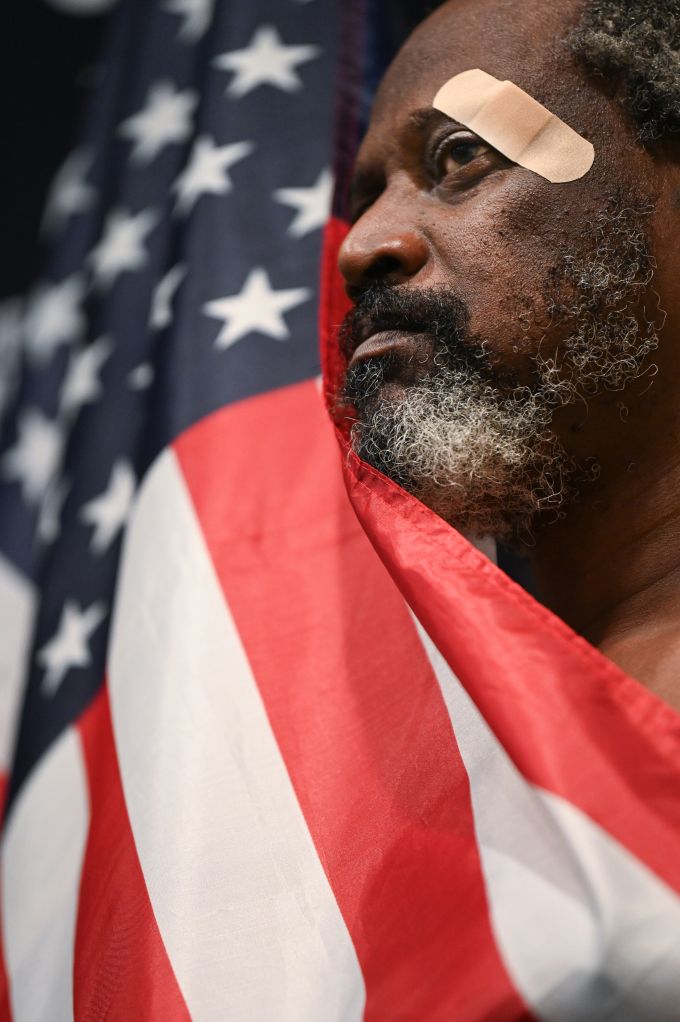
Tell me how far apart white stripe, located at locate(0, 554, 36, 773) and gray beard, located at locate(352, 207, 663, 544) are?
1.15 metres

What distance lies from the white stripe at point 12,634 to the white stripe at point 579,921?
55.7 inches

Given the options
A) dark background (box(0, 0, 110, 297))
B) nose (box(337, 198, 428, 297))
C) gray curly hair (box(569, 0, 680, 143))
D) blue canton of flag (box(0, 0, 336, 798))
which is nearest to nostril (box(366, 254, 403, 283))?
nose (box(337, 198, 428, 297))

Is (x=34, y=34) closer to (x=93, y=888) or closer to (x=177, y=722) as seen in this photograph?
(x=177, y=722)

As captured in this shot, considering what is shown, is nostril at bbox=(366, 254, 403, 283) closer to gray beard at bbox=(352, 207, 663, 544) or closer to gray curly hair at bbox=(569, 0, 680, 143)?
gray beard at bbox=(352, 207, 663, 544)

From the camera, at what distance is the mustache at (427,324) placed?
3.86 feet

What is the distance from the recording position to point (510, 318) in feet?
3.84

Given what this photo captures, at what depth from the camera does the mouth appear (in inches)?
47.6

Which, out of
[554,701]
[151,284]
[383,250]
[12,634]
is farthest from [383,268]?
[12,634]

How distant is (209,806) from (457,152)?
2.85 ft

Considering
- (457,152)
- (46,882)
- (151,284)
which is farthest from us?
(151,284)

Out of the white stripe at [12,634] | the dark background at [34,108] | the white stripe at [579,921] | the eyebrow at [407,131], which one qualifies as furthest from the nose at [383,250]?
the dark background at [34,108]

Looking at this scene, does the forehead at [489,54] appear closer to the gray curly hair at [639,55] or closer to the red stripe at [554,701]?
the gray curly hair at [639,55]

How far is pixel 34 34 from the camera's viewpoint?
2.37m

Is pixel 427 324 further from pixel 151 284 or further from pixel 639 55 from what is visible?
pixel 151 284
